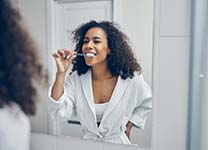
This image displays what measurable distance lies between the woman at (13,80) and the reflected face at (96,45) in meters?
0.23

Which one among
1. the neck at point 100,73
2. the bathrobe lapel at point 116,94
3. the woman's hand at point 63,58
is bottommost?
the bathrobe lapel at point 116,94

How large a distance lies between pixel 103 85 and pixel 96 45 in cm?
15

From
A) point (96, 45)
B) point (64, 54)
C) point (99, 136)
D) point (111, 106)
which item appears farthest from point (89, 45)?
point (99, 136)

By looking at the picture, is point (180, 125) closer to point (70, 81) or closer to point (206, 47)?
point (206, 47)

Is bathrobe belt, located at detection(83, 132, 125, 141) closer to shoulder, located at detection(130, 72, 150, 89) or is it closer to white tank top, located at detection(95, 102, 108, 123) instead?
white tank top, located at detection(95, 102, 108, 123)

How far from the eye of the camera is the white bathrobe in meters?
1.09

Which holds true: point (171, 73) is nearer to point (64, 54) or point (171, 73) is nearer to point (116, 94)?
point (116, 94)

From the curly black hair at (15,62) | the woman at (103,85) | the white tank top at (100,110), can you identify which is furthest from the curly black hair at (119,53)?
the curly black hair at (15,62)

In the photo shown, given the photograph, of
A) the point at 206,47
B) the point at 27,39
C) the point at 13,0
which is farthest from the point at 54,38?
the point at 206,47

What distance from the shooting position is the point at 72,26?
119 centimetres

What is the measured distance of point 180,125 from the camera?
1.02 metres

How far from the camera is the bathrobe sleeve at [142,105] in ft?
3.50

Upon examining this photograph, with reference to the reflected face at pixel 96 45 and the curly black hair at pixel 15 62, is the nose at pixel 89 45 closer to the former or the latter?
the reflected face at pixel 96 45

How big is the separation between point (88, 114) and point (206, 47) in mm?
481
